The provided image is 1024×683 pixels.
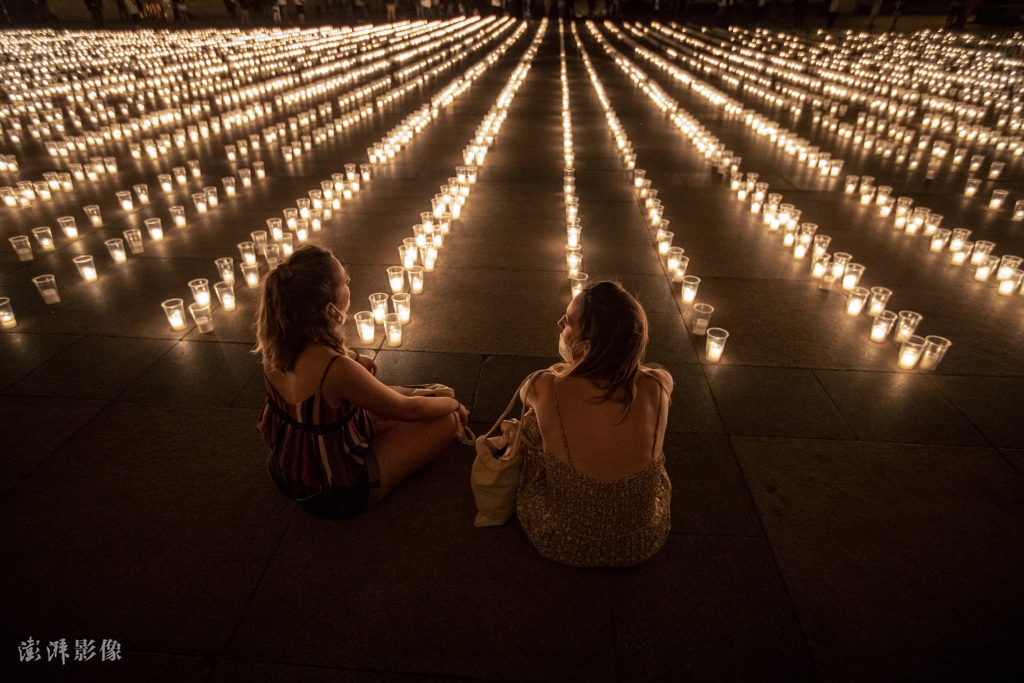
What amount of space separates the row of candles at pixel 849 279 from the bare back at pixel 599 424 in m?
2.75

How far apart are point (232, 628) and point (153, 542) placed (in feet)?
2.14

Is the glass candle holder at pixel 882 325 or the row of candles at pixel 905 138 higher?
the row of candles at pixel 905 138

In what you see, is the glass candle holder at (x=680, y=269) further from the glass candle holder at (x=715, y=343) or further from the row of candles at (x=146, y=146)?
the row of candles at (x=146, y=146)

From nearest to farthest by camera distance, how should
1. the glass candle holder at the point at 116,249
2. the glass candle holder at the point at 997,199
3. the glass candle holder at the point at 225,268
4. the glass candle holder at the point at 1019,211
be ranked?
the glass candle holder at the point at 225,268
the glass candle holder at the point at 116,249
the glass candle holder at the point at 1019,211
the glass candle holder at the point at 997,199

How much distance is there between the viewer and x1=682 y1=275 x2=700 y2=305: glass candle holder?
14.6ft

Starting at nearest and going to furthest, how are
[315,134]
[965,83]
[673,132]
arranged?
[315,134]
[673,132]
[965,83]

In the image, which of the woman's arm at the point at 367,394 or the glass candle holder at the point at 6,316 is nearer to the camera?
the woman's arm at the point at 367,394

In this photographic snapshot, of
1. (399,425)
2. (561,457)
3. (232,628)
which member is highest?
(561,457)

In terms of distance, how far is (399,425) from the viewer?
2.68 metres

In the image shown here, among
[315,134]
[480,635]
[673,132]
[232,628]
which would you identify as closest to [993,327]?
[480,635]

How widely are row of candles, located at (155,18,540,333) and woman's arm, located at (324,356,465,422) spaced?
5.02 feet

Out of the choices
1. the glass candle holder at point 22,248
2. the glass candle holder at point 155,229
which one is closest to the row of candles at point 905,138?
the glass candle holder at point 155,229

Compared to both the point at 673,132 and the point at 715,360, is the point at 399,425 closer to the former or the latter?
the point at 715,360

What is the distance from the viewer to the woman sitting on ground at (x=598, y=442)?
189 cm
